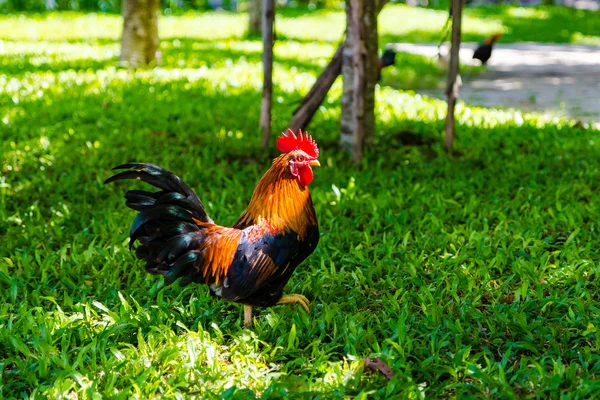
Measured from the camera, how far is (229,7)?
2530 centimetres

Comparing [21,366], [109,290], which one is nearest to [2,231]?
[109,290]

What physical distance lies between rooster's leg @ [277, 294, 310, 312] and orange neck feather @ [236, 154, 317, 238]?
1.28 ft

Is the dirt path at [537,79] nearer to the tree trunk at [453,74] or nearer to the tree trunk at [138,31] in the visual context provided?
the tree trunk at [453,74]

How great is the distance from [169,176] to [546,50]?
45.7 ft

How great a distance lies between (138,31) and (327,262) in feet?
22.2

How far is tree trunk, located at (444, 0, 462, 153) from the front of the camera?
6.32 m

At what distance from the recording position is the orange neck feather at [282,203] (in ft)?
11.4

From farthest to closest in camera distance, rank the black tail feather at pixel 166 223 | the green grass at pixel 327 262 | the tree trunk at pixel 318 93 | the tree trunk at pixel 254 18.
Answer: the tree trunk at pixel 254 18 < the tree trunk at pixel 318 93 < the black tail feather at pixel 166 223 < the green grass at pixel 327 262

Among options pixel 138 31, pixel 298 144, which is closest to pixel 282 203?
pixel 298 144

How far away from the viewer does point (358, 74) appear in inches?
241

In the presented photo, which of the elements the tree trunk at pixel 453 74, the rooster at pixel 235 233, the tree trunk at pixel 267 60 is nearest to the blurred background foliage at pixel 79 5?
the tree trunk at pixel 267 60

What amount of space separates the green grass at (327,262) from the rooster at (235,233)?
0.28 m

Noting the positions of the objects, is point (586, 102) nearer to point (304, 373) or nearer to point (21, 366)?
point (304, 373)

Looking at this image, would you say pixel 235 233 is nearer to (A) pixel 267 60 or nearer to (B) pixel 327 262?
(B) pixel 327 262
